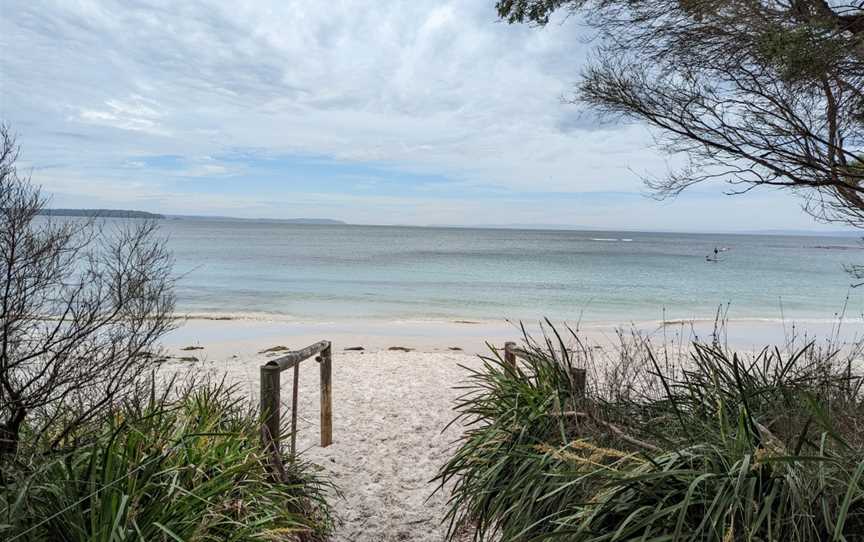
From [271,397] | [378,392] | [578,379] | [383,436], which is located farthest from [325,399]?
[578,379]

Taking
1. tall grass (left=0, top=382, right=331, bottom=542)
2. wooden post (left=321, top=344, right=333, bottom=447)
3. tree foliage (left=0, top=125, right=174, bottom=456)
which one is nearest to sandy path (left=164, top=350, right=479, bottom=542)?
wooden post (left=321, top=344, right=333, bottom=447)

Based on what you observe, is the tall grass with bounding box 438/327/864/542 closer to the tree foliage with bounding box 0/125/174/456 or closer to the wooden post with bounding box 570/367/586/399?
the wooden post with bounding box 570/367/586/399

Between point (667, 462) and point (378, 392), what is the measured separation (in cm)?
611

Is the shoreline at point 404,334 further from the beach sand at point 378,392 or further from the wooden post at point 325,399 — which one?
the wooden post at point 325,399

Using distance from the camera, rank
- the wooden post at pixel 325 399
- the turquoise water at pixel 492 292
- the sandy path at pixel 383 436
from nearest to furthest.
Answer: the sandy path at pixel 383 436 → the wooden post at pixel 325 399 → the turquoise water at pixel 492 292

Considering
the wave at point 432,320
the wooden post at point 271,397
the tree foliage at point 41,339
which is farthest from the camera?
the wave at point 432,320

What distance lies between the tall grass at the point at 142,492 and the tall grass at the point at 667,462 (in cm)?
120

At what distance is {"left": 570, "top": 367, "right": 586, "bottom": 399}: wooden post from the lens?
3467 millimetres

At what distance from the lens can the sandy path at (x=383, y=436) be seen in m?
4.11

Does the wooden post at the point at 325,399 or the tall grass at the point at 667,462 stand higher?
the tall grass at the point at 667,462

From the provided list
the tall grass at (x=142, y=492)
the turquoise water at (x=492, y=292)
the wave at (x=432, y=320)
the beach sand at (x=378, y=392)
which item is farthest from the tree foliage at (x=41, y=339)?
the turquoise water at (x=492, y=292)

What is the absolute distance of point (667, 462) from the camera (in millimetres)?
2260

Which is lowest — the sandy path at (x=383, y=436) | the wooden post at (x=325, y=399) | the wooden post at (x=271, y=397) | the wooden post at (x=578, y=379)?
the sandy path at (x=383, y=436)

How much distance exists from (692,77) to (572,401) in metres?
2.61
